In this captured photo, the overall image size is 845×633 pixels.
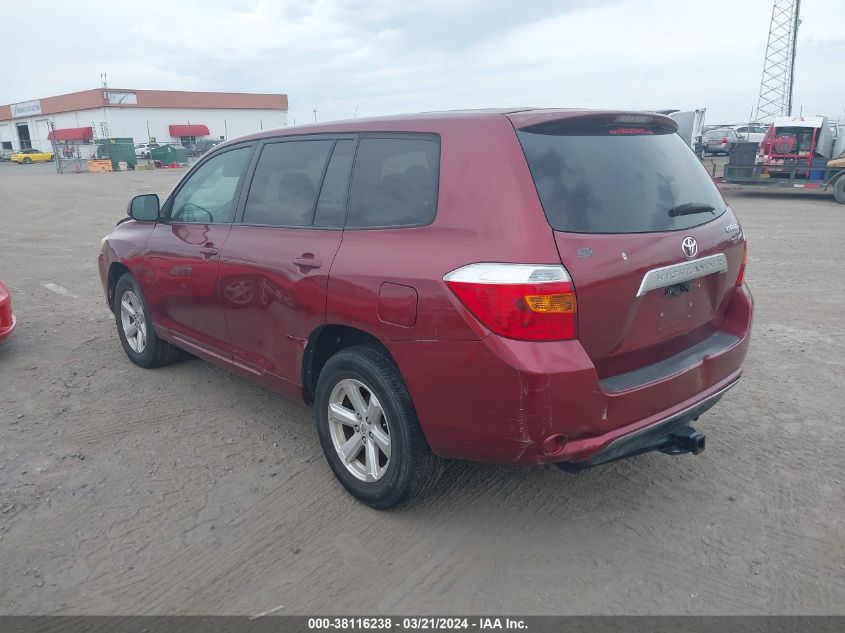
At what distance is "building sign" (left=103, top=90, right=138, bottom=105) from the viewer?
66.4 metres

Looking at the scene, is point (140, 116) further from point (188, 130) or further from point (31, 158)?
point (31, 158)

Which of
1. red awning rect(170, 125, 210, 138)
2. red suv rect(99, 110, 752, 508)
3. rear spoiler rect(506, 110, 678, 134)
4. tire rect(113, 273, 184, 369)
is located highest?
red awning rect(170, 125, 210, 138)

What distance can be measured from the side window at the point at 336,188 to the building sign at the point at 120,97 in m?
73.2

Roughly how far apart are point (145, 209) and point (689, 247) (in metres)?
3.64

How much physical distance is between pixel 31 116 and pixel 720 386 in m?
92.5

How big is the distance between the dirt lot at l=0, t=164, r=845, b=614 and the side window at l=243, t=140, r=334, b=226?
1.35m

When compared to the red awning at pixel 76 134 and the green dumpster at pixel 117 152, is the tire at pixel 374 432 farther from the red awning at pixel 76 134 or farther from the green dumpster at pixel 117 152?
the red awning at pixel 76 134

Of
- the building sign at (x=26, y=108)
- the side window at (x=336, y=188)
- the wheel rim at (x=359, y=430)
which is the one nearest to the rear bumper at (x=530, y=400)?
the wheel rim at (x=359, y=430)

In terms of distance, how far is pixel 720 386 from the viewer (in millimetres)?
3164

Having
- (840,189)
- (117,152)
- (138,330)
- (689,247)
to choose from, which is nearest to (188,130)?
(117,152)

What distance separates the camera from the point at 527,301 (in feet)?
8.15

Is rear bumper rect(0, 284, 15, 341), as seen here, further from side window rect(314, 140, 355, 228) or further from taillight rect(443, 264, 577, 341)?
taillight rect(443, 264, 577, 341)

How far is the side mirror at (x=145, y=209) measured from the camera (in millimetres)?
4691

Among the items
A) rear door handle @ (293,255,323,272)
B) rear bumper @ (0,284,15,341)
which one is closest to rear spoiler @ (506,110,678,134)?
rear door handle @ (293,255,323,272)
